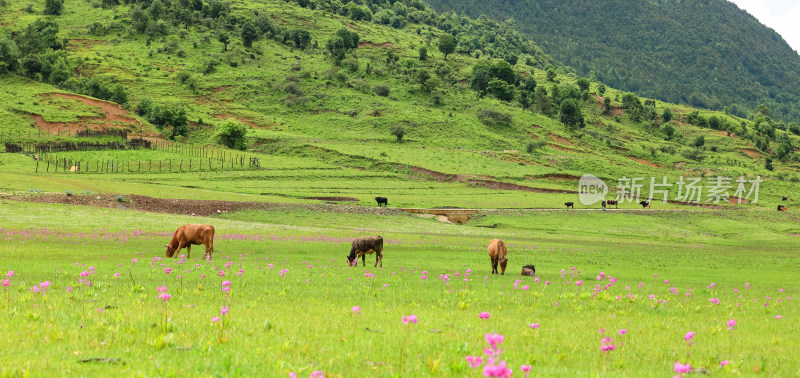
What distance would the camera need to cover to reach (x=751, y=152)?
574 ft

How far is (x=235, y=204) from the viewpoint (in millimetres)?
59656

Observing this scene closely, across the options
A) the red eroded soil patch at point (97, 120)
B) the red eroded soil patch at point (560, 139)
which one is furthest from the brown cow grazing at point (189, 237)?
the red eroded soil patch at point (560, 139)

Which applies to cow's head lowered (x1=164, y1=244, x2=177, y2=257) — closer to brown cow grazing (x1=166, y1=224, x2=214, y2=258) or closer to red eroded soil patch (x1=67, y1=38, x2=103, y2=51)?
brown cow grazing (x1=166, y1=224, x2=214, y2=258)

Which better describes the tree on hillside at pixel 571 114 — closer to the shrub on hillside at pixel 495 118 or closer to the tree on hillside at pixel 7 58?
the shrub on hillside at pixel 495 118

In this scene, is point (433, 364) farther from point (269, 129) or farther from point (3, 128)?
point (269, 129)

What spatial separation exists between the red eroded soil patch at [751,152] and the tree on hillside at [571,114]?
2036 inches

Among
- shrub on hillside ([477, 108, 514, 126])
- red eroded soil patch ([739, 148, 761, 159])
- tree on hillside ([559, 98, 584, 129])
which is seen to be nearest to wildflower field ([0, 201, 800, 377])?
shrub on hillside ([477, 108, 514, 126])

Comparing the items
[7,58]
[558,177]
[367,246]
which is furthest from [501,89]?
[367,246]

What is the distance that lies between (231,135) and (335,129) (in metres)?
31.7

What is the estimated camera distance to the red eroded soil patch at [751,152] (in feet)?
566

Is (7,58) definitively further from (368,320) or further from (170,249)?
(368,320)

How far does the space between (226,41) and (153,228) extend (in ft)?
566

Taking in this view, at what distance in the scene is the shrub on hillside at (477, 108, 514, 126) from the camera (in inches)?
6476

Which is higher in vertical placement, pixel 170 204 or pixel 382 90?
pixel 382 90
